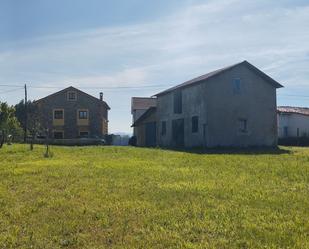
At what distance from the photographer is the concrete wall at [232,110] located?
39375 mm

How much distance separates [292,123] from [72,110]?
2781 centimetres

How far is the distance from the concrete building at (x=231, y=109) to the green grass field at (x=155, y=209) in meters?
23.1

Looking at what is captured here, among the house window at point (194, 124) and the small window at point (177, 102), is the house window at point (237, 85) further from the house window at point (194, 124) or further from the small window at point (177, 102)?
the small window at point (177, 102)

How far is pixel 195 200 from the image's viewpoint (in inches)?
428

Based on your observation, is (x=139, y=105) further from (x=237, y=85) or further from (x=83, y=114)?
(x=237, y=85)

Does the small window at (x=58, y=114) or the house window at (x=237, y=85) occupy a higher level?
the house window at (x=237, y=85)

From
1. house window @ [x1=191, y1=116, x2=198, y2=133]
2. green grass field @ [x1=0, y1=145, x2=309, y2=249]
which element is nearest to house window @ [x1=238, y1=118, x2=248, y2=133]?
house window @ [x1=191, y1=116, x2=198, y2=133]

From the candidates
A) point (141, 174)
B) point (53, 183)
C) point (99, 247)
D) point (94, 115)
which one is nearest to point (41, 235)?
point (99, 247)

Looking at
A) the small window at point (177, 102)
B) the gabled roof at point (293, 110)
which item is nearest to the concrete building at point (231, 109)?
the small window at point (177, 102)

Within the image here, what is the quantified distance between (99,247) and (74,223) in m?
1.57

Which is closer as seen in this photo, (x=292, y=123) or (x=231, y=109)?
(x=231, y=109)

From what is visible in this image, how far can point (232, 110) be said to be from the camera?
40031mm

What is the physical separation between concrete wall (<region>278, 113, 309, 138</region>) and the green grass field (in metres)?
45.1

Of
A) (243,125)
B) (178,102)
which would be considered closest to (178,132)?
(178,102)
